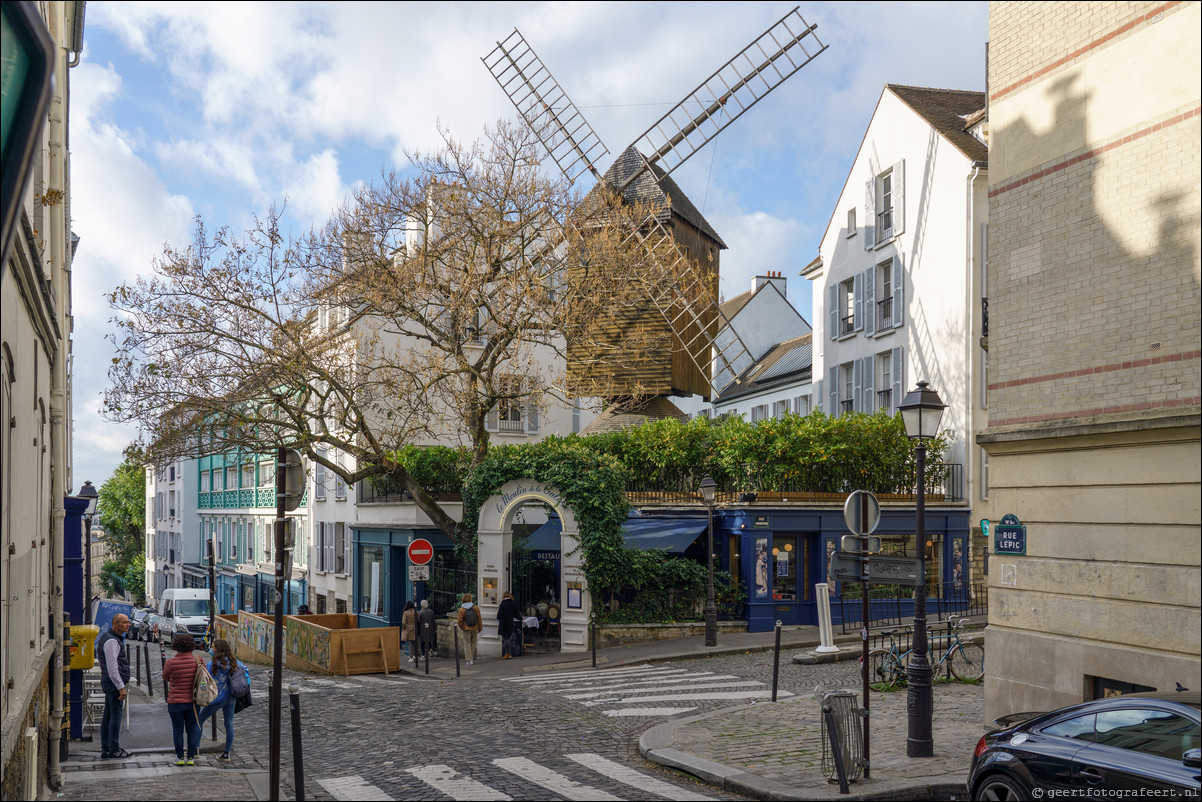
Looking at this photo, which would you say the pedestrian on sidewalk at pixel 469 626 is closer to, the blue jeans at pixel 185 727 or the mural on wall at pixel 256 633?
the mural on wall at pixel 256 633

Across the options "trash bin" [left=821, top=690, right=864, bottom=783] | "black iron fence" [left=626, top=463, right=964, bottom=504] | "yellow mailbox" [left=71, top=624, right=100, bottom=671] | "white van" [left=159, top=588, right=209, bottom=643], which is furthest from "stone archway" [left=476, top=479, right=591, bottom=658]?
"white van" [left=159, top=588, right=209, bottom=643]

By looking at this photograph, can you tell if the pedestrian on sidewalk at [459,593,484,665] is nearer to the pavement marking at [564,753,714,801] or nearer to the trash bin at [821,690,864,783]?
the pavement marking at [564,753,714,801]

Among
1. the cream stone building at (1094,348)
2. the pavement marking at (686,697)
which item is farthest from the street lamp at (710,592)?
the cream stone building at (1094,348)

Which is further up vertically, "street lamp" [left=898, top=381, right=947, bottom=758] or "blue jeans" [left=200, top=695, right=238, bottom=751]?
"street lamp" [left=898, top=381, right=947, bottom=758]

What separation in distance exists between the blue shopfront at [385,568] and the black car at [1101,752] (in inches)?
983

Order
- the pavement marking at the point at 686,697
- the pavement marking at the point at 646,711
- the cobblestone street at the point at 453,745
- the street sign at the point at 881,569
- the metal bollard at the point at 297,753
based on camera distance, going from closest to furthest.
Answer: the metal bollard at the point at 297,753 → the cobblestone street at the point at 453,745 → the street sign at the point at 881,569 → the pavement marking at the point at 646,711 → the pavement marking at the point at 686,697

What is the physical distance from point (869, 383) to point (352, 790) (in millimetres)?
24675

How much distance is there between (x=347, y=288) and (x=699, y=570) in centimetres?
1111

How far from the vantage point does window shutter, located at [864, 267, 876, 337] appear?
3294 cm

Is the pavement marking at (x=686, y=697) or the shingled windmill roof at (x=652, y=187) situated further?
the shingled windmill roof at (x=652, y=187)

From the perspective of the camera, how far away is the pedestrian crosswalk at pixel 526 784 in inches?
426

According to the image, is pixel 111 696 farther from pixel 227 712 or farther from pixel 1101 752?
pixel 1101 752

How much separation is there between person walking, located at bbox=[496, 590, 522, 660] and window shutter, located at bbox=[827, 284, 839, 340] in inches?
607

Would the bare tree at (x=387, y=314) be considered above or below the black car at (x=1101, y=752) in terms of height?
above
